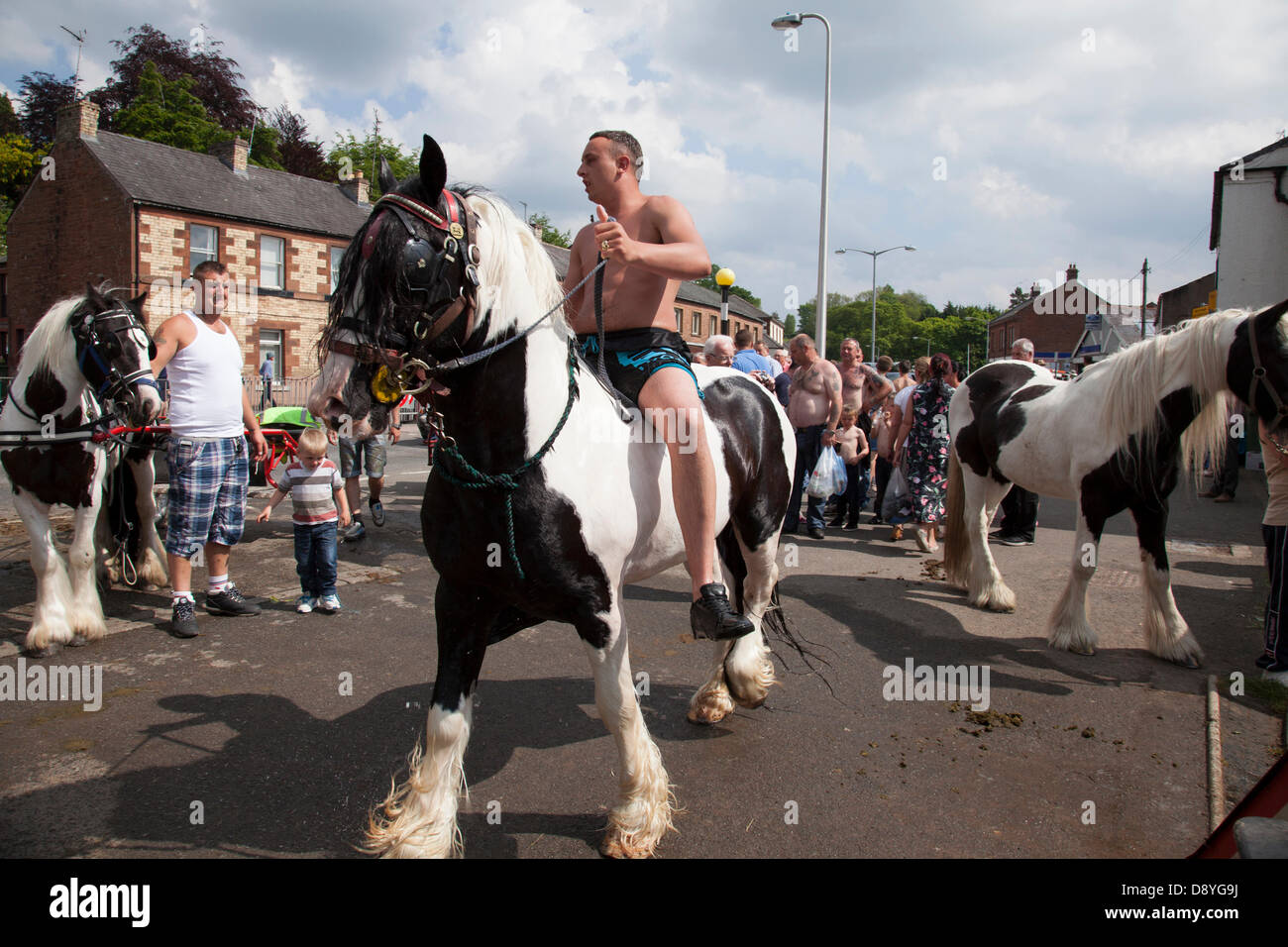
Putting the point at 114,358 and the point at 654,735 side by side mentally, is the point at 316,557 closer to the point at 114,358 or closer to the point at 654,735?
the point at 114,358

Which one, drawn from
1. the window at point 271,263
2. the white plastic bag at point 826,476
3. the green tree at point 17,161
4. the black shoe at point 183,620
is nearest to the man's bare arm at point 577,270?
the black shoe at point 183,620

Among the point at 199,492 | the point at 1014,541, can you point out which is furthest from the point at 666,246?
A: the point at 1014,541

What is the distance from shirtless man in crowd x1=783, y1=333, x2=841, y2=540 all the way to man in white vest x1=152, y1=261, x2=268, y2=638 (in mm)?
5539

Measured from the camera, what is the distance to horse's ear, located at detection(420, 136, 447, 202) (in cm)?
221

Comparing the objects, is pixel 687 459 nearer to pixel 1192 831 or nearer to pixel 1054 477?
pixel 1192 831

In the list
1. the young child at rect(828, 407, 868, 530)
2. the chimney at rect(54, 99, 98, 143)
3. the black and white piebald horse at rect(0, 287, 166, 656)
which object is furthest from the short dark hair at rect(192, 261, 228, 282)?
the chimney at rect(54, 99, 98, 143)

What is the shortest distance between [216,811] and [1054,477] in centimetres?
556

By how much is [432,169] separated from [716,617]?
1793mm

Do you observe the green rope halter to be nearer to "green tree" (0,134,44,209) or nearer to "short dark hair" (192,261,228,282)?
"short dark hair" (192,261,228,282)

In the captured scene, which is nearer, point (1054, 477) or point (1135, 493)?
point (1135, 493)
